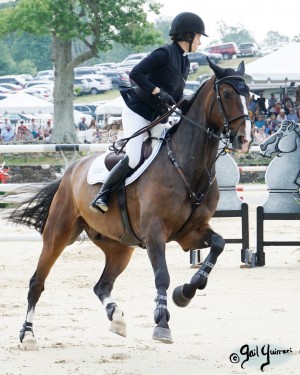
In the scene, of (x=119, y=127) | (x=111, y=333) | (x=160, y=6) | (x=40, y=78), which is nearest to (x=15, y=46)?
(x=40, y=78)

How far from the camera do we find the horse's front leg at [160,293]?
7.26 metres

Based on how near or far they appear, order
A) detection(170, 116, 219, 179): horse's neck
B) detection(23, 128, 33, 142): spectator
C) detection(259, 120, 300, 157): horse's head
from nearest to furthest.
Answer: detection(170, 116, 219, 179): horse's neck, detection(259, 120, 300, 157): horse's head, detection(23, 128, 33, 142): spectator

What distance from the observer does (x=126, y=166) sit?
8297mm

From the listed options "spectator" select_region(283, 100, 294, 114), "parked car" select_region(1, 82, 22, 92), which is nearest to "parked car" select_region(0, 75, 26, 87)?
"parked car" select_region(1, 82, 22, 92)

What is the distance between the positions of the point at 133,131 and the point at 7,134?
2964cm

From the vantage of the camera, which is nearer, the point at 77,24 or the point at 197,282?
the point at 197,282

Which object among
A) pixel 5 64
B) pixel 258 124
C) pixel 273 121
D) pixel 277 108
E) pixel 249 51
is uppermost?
pixel 277 108

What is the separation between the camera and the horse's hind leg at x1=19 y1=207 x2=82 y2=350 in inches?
338

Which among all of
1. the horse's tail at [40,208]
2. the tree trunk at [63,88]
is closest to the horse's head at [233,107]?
the horse's tail at [40,208]

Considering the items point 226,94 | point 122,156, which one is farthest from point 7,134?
point 226,94

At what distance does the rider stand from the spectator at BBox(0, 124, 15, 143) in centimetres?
2902

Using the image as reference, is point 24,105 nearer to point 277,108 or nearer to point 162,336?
point 277,108

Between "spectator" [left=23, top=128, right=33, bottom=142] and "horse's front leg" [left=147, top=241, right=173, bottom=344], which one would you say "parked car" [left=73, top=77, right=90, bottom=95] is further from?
"horse's front leg" [left=147, top=241, right=173, bottom=344]

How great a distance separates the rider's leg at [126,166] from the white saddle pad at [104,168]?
2.9 inches
